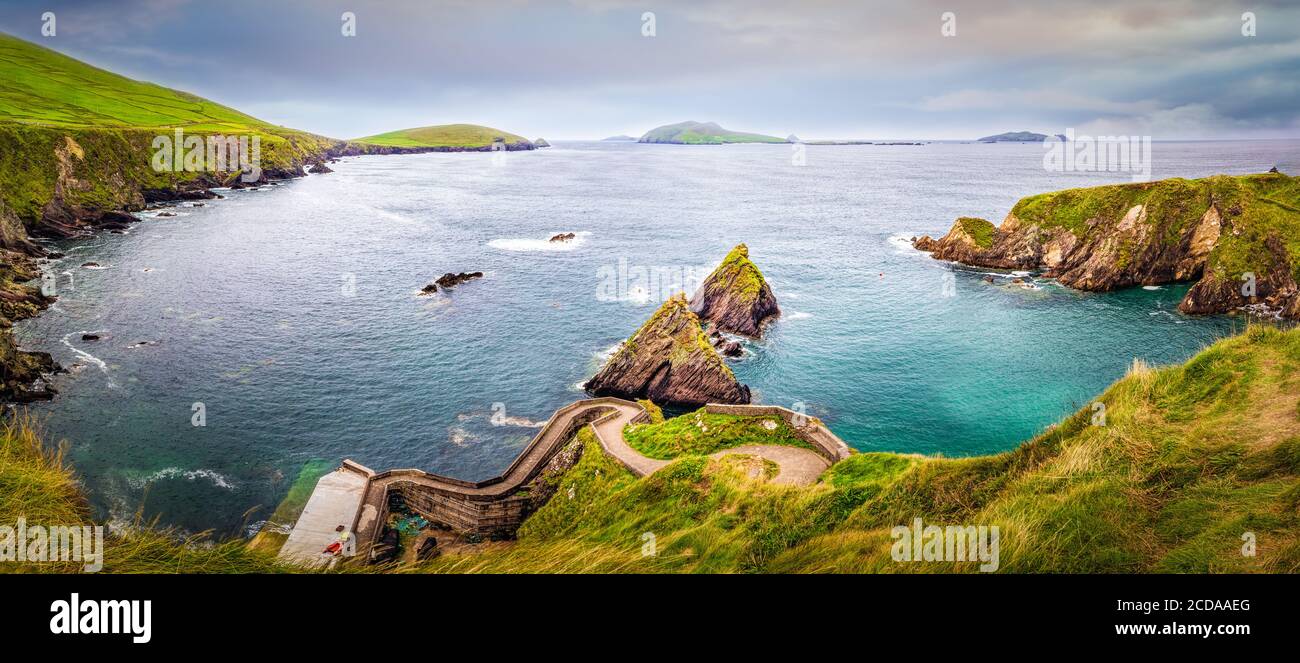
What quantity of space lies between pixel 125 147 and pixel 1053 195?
184 meters

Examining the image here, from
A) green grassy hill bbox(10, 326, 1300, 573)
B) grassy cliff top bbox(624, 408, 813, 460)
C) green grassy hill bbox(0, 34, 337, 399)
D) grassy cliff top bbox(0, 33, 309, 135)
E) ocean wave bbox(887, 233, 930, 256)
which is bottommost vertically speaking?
grassy cliff top bbox(624, 408, 813, 460)

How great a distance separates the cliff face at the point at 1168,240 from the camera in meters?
73.8

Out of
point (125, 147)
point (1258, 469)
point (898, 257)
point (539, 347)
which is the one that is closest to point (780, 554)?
point (1258, 469)

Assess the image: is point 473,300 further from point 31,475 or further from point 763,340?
point 31,475

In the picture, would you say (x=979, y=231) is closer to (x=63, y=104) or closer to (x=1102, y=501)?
(x=1102, y=501)

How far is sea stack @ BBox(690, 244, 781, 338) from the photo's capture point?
68.9 m

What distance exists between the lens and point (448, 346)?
6425cm

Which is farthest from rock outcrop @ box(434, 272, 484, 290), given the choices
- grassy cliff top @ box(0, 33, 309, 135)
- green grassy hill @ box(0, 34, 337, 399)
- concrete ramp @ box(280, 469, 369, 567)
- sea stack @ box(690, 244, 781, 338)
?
grassy cliff top @ box(0, 33, 309, 135)

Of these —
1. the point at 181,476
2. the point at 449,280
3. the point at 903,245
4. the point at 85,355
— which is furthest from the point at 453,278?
the point at 903,245

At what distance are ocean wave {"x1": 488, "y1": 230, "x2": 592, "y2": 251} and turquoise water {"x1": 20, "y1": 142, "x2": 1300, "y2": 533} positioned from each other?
94cm

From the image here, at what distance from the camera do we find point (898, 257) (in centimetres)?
10394

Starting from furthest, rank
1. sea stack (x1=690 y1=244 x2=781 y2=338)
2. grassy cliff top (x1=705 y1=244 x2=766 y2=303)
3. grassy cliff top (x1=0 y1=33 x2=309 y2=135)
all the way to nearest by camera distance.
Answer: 1. grassy cliff top (x1=0 y1=33 x2=309 y2=135)
2. grassy cliff top (x1=705 y1=244 x2=766 y2=303)
3. sea stack (x1=690 y1=244 x2=781 y2=338)

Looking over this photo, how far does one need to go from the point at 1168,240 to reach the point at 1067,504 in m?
100

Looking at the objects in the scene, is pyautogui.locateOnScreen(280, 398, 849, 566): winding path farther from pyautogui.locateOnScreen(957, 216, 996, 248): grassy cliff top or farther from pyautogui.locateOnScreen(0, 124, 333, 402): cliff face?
pyautogui.locateOnScreen(957, 216, 996, 248): grassy cliff top
